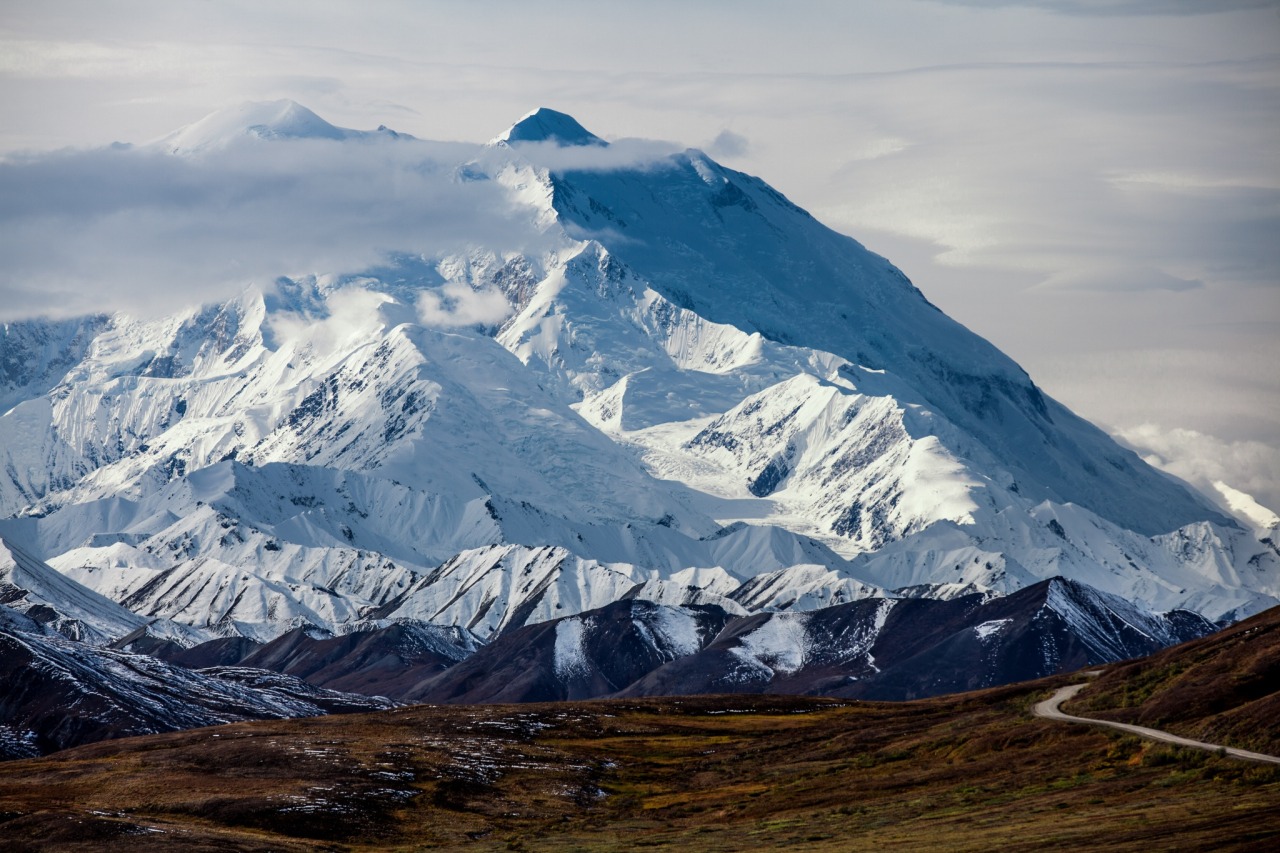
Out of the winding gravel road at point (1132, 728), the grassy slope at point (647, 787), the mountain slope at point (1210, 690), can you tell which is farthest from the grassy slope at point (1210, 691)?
the grassy slope at point (647, 787)

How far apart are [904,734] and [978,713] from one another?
19.8ft

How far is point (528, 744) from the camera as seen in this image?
6870 inches

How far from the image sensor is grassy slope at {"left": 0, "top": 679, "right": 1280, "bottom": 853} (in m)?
103

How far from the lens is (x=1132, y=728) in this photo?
128 metres

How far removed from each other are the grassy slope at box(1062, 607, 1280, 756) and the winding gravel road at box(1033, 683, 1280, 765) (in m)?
0.87

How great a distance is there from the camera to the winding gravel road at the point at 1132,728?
358 ft

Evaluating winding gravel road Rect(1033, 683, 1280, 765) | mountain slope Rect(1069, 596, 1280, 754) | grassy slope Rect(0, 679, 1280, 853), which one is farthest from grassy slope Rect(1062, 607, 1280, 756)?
grassy slope Rect(0, 679, 1280, 853)

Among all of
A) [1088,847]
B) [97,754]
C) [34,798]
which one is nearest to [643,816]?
[34,798]

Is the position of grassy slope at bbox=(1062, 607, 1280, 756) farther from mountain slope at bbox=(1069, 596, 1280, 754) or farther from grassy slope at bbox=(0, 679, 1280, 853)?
grassy slope at bbox=(0, 679, 1280, 853)

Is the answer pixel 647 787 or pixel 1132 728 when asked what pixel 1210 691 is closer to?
pixel 1132 728

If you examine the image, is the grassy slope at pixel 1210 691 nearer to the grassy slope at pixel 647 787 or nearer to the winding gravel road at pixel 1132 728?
the winding gravel road at pixel 1132 728

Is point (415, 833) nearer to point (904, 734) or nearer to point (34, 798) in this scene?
point (34, 798)

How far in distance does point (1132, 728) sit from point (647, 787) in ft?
131

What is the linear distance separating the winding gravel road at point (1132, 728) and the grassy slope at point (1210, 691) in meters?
0.87
